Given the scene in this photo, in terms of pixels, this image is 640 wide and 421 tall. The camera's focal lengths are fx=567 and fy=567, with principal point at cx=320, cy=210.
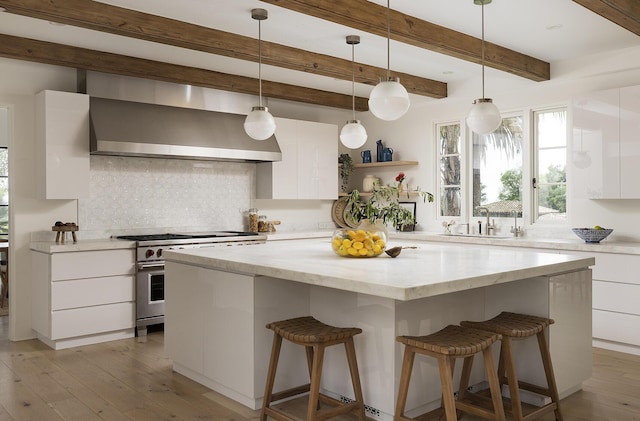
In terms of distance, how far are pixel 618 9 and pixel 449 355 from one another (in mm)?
2375

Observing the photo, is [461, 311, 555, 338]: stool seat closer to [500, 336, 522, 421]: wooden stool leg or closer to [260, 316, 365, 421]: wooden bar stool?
[500, 336, 522, 421]: wooden stool leg

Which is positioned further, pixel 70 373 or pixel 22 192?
pixel 22 192

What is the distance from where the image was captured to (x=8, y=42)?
4492 mm

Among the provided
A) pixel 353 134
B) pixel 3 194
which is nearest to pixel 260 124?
pixel 353 134

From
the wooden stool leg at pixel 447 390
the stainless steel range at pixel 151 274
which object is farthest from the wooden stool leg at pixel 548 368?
the stainless steel range at pixel 151 274

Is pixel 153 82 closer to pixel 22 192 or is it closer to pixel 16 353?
pixel 22 192

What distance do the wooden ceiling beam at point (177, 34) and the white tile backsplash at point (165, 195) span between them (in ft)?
5.69

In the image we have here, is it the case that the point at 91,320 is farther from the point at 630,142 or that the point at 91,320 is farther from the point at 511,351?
the point at 630,142

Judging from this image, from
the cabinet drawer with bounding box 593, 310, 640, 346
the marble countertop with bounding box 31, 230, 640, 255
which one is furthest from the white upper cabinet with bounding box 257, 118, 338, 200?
the cabinet drawer with bounding box 593, 310, 640, 346

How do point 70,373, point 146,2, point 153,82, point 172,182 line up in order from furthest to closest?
point 172,182 < point 153,82 < point 70,373 < point 146,2

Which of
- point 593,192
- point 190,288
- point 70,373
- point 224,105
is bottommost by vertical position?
point 70,373

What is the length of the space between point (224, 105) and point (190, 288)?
277 cm

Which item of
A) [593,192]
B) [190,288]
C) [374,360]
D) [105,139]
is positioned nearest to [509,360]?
[374,360]

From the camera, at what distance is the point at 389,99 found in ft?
10.2
